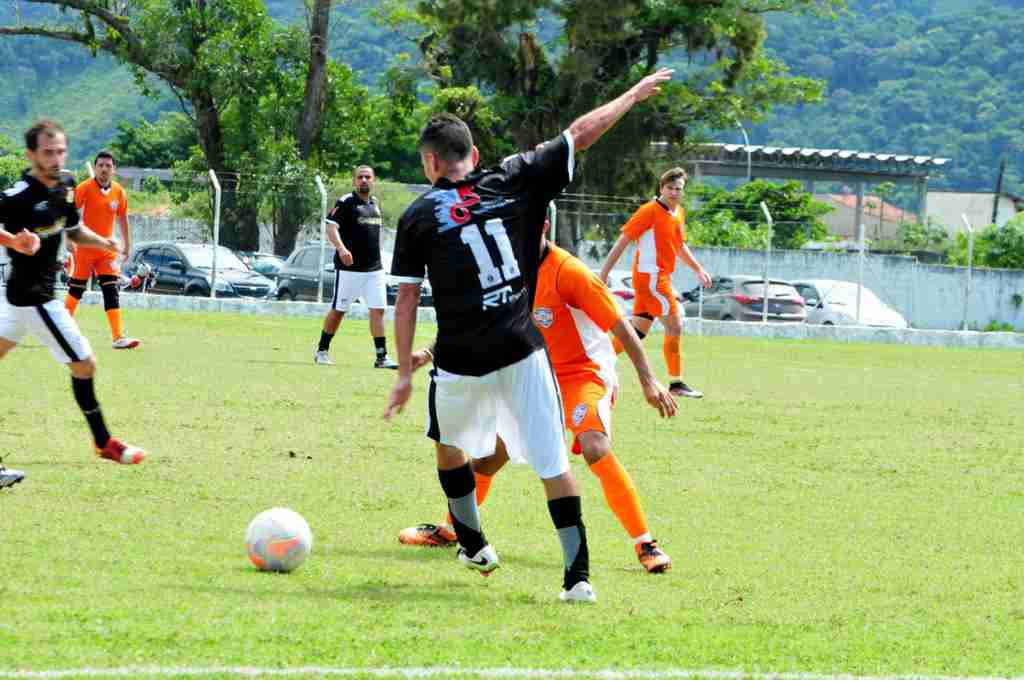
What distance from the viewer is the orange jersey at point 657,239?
14.7m

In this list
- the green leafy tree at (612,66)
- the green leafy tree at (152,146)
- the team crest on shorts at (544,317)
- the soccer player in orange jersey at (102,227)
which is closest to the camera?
the team crest on shorts at (544,317)

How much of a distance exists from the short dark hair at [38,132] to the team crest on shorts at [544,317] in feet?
10.3

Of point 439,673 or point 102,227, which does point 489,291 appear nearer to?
point 439,673

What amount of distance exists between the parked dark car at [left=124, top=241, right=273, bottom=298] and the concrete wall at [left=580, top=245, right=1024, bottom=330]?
21.3 feet

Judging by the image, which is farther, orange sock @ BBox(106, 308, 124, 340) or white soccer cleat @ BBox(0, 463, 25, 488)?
→ orange sock @ BBox(106, 308, 124, 340)

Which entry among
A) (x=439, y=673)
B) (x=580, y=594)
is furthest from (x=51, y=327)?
(x=439, y=673)

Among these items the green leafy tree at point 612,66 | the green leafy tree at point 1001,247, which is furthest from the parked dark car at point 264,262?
the green leafy tree at point 1001,247

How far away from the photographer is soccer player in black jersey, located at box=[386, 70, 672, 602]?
597 centimetres

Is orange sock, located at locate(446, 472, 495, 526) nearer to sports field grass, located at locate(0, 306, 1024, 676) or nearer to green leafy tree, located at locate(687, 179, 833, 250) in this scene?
sports field grass, located at locate(0, 306, 1024, 676)

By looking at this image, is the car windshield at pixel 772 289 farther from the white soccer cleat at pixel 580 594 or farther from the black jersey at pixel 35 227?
the white soccer cleat at pixel 580 594

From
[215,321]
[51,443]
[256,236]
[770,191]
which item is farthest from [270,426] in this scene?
[770,191]

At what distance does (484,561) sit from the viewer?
6359 millimetres

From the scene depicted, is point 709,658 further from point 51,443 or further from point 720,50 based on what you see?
point 720,50

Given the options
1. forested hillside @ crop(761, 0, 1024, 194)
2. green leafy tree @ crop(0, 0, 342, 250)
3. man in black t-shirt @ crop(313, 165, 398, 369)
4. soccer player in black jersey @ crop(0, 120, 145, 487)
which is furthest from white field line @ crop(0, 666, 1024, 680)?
forested hillside @ crop(761, 0, 1024, 194)
